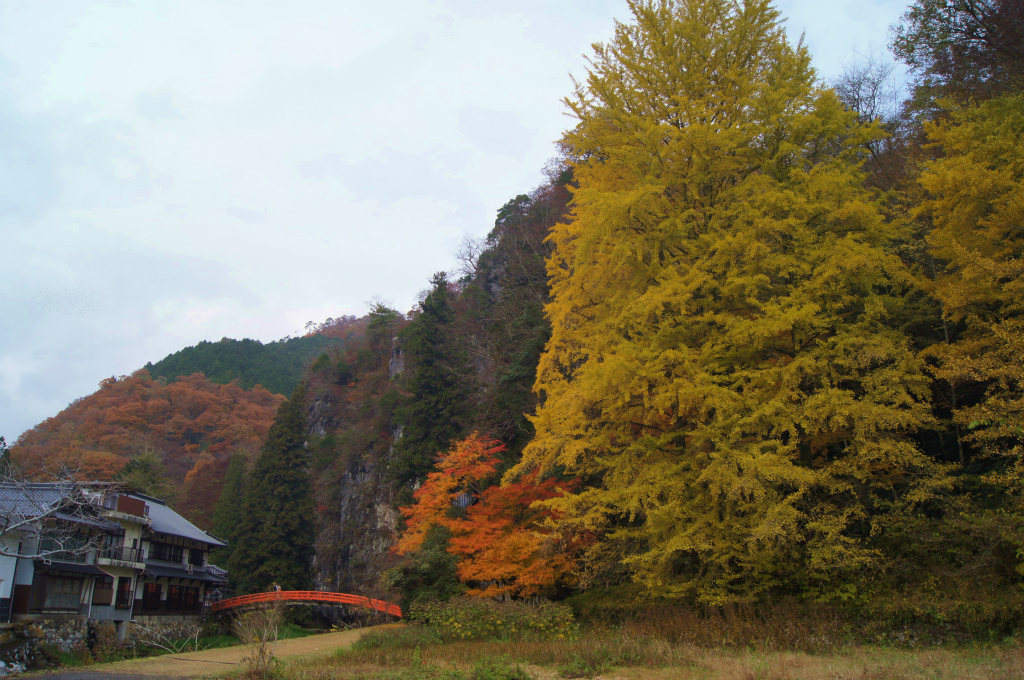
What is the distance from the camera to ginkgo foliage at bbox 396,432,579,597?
17016 millimetres

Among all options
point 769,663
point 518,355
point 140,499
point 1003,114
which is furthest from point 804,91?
point 140,499

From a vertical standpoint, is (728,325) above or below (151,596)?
above

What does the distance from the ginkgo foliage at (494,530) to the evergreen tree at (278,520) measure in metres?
18.2

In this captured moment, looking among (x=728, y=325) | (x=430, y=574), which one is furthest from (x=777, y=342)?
(x=430, y=574)

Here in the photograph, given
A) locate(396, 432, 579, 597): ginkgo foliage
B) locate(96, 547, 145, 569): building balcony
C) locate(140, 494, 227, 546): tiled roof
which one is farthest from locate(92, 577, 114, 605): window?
locate(396, 432, 579, 597): ginkgo foliage

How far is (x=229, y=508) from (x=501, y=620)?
120 ft

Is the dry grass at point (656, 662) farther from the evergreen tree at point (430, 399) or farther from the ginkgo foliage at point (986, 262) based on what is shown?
the evergreen tree at point (430, 399)

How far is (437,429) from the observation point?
100ft

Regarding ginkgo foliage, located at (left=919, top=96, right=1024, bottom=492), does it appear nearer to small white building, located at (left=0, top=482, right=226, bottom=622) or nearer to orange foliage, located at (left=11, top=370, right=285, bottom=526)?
small white building, located at (left=0, top=482, right=226, bottom=622)

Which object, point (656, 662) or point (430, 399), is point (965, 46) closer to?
point (656, 662)

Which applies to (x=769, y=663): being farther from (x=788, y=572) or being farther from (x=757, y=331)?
(x=757, y=331)

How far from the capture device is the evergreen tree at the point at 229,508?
43562 mm

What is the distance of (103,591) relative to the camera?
2984cm

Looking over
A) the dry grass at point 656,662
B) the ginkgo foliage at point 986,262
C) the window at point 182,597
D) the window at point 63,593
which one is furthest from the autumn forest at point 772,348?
the window at point 182,597
